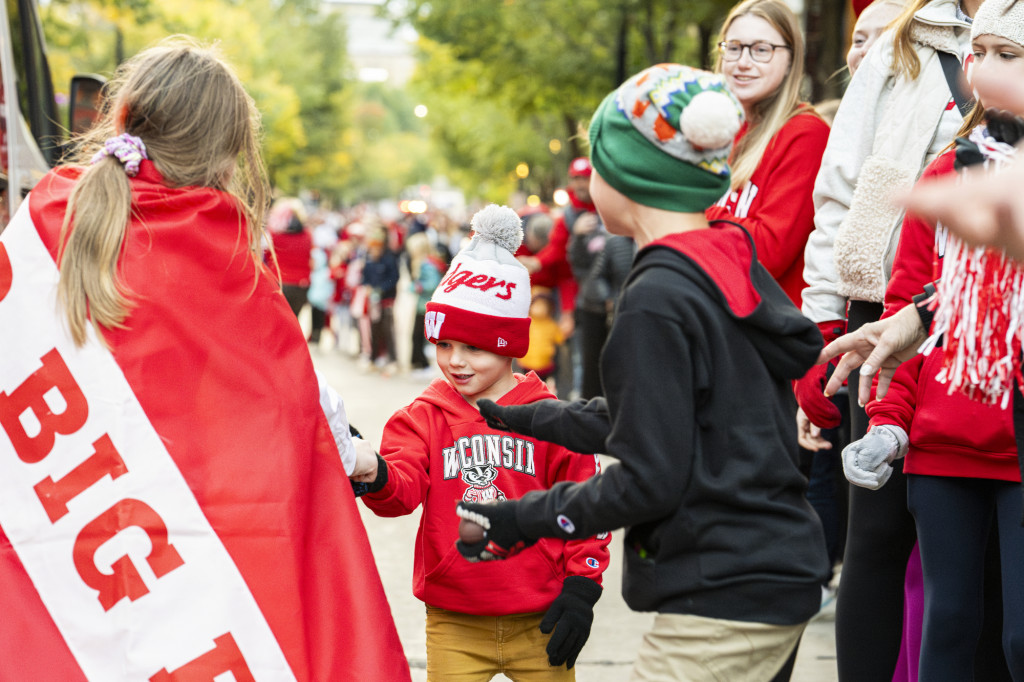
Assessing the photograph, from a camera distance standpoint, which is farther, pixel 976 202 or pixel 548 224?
pixel 548 224

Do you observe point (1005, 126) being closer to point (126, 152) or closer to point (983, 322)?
point (983, 322)

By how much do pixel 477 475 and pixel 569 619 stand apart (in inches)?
20.4

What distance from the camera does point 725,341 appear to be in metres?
2.25

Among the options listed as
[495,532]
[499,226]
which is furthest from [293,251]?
[495,532]

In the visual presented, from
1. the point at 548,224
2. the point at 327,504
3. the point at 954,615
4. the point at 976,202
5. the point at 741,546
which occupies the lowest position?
the point at 548,224

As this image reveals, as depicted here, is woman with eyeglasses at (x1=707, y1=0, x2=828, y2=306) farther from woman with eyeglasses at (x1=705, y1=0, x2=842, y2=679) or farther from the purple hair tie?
the purple hair tie

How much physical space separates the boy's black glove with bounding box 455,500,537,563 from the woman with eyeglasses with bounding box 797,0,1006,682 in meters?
1.40

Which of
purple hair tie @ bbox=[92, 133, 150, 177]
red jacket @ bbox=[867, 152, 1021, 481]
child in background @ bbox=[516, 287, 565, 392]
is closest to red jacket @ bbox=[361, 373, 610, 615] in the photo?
red jacket @ bbox=[867, 152, 1021, 481]

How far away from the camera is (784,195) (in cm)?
405

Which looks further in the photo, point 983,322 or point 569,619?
point 569,619

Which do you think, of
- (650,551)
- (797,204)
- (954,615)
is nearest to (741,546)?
(650,551)

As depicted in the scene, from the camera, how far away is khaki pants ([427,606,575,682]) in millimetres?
3139

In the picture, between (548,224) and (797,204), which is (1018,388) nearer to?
(797,204)

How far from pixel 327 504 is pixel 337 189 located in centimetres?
8111
